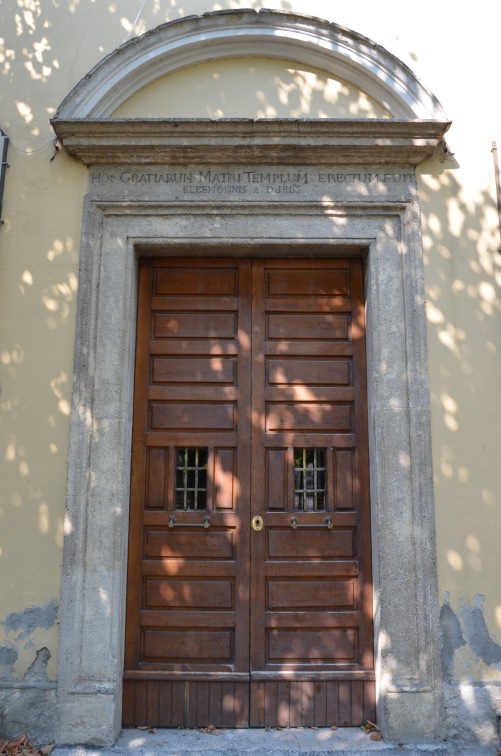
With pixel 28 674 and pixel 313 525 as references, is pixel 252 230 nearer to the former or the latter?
pixel 313 525

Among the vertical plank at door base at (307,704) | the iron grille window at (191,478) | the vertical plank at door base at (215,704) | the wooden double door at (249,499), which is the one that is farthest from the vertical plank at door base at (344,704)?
the iron grille window at (191,478)

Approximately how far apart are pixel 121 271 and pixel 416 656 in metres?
3.07

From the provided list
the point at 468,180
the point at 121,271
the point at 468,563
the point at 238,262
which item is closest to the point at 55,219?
the point at 121,271

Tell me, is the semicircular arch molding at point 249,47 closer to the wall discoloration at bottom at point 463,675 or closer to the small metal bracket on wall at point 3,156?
the small metal bracket on wall at point 3,156

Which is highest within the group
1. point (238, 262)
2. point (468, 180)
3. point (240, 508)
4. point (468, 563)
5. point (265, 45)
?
point (265, 45)

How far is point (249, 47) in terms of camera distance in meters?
4.63

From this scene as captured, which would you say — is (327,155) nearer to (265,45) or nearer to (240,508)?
(265,45)

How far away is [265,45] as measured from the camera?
4.62 m

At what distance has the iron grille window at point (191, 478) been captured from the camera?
442cm

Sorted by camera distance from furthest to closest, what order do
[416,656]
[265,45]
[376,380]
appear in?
1. [265,45]
2. [376,380]
3. [416,656]

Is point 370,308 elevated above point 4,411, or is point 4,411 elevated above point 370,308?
point 370,308

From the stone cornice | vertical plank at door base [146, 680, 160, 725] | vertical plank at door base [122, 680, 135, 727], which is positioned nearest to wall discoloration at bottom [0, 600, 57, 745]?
vertical plank at door base [122, 680, 135, 727]

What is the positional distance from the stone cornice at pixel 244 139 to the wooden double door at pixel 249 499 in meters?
0.72

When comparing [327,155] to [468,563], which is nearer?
[468,563]
